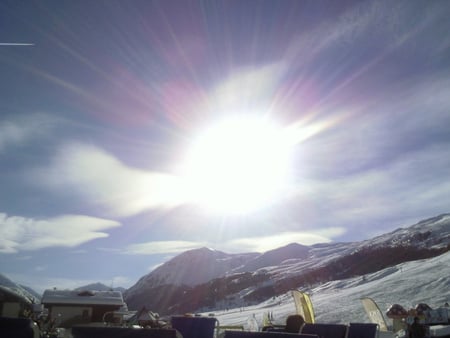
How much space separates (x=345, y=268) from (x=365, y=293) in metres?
140

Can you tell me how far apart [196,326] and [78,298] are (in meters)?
24.5

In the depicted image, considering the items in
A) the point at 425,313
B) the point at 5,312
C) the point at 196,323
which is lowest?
the point at 425,313

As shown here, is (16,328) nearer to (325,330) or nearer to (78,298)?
(325,330)

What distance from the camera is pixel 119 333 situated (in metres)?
3.73

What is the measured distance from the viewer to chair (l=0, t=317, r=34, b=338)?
3918 millimetres

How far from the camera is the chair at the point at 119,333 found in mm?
3645

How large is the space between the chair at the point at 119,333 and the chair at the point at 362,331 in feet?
13.6

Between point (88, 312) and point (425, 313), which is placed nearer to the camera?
point (425, 313)

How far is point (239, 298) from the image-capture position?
646 ft

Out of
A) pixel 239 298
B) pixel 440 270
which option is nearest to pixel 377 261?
pixel 239 298

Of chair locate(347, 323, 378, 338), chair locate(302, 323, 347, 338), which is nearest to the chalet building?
chair locate(347, 323, 378, 338)

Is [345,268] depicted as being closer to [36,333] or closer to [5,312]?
[5,312]

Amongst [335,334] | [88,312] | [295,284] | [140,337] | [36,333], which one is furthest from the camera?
[295,284]

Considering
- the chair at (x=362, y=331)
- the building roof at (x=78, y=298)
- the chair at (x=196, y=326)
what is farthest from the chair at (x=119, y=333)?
the building roof at (x=78, y=298)
